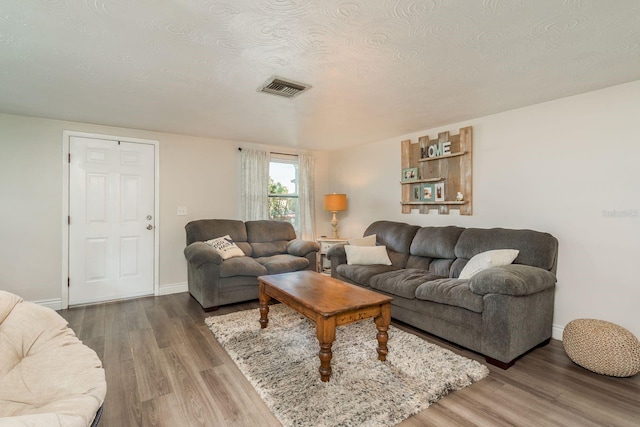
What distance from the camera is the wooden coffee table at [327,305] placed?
2.07m

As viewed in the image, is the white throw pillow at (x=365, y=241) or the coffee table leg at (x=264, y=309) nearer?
the coffee table leg at (x=264, y=309)

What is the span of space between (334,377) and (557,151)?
2.80 meters

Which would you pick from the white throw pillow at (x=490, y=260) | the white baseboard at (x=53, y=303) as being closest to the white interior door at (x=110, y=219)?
the white baseboard at (x=53, y=303)

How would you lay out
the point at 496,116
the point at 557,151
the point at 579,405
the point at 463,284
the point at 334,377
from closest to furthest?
the point at 579,405
the point at 334,377
the point at 463,284
the point at 557,151
the point at 496,116

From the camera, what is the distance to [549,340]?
2.75 m

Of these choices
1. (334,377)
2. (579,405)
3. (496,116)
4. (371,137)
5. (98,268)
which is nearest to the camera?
(579,405)

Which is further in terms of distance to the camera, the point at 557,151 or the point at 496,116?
Answer: the point at 496,116

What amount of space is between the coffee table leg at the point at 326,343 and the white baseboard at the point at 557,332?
2.21 meters

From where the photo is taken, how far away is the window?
5129 millimetres

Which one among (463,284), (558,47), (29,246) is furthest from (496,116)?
(29,246)

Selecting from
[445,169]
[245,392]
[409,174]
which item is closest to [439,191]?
[445,169]

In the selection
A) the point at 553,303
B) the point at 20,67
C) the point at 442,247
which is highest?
the point at 20,67

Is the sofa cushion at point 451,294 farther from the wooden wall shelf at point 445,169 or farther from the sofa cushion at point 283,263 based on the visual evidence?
the sofa cushion at point 283,263

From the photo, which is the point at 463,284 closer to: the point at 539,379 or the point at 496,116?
the point at 539,379
